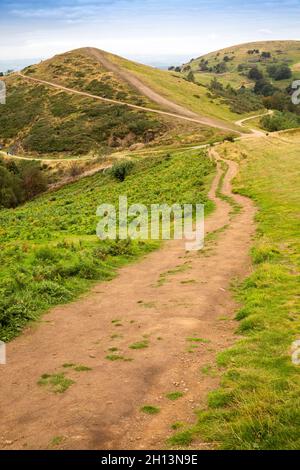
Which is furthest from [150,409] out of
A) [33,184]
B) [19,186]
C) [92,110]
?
[92,110]

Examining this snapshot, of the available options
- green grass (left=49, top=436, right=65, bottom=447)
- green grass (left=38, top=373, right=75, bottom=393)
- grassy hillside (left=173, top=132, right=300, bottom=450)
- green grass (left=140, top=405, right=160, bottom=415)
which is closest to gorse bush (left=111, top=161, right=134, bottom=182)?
grassy hillside (left=173, top=132, right=300, bottom=450)

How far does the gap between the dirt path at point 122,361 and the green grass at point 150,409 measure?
12 cm

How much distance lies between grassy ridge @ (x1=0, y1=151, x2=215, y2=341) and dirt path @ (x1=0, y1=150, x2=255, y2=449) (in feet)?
2.92

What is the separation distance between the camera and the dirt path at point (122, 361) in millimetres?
9195

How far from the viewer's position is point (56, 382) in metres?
11.2

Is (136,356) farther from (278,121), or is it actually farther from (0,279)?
(278,121)

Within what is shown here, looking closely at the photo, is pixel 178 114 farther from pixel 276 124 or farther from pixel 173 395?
pixel 173 395

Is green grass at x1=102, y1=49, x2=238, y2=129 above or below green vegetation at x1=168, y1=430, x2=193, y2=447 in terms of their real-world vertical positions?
above

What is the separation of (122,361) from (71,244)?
522 inches

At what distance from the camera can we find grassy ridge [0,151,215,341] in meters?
17.1

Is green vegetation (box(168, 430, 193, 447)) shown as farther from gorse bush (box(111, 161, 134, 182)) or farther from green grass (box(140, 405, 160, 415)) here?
gorse bush (box(111, 161, 134, 182))

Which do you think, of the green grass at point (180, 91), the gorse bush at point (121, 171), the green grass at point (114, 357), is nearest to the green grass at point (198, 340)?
the green grass at point (114, 357)

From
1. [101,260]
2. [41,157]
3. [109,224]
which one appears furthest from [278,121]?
[101,260]
